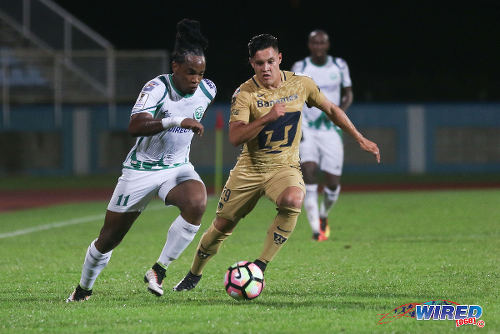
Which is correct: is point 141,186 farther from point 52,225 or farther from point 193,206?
point 52,225

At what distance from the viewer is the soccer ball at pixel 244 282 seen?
21.4ft

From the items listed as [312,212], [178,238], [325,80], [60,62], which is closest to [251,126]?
[178,238]

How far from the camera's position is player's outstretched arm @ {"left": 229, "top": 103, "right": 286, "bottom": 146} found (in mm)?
6555

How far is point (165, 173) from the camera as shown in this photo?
273 inches

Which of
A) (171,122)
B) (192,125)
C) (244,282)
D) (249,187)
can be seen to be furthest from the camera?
(249,187)

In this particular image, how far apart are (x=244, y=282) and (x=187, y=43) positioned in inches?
78.7

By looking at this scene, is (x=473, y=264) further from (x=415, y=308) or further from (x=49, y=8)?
(x=49, y=8)

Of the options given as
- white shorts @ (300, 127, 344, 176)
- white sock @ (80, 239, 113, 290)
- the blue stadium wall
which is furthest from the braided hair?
the blue stadium wall

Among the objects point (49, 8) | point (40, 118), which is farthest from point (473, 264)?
point (40, 118)

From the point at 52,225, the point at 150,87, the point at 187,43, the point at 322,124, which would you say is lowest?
the point at 52,225

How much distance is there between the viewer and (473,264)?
861 centimetres

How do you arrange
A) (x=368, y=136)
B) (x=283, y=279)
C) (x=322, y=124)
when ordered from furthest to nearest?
(x=368, y=136)
(x=322, y=124)
(x=283, y=279)

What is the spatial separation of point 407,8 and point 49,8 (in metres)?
19.1

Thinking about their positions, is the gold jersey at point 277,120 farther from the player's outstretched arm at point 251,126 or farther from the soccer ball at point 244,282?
the soccer ball at point 244,282
